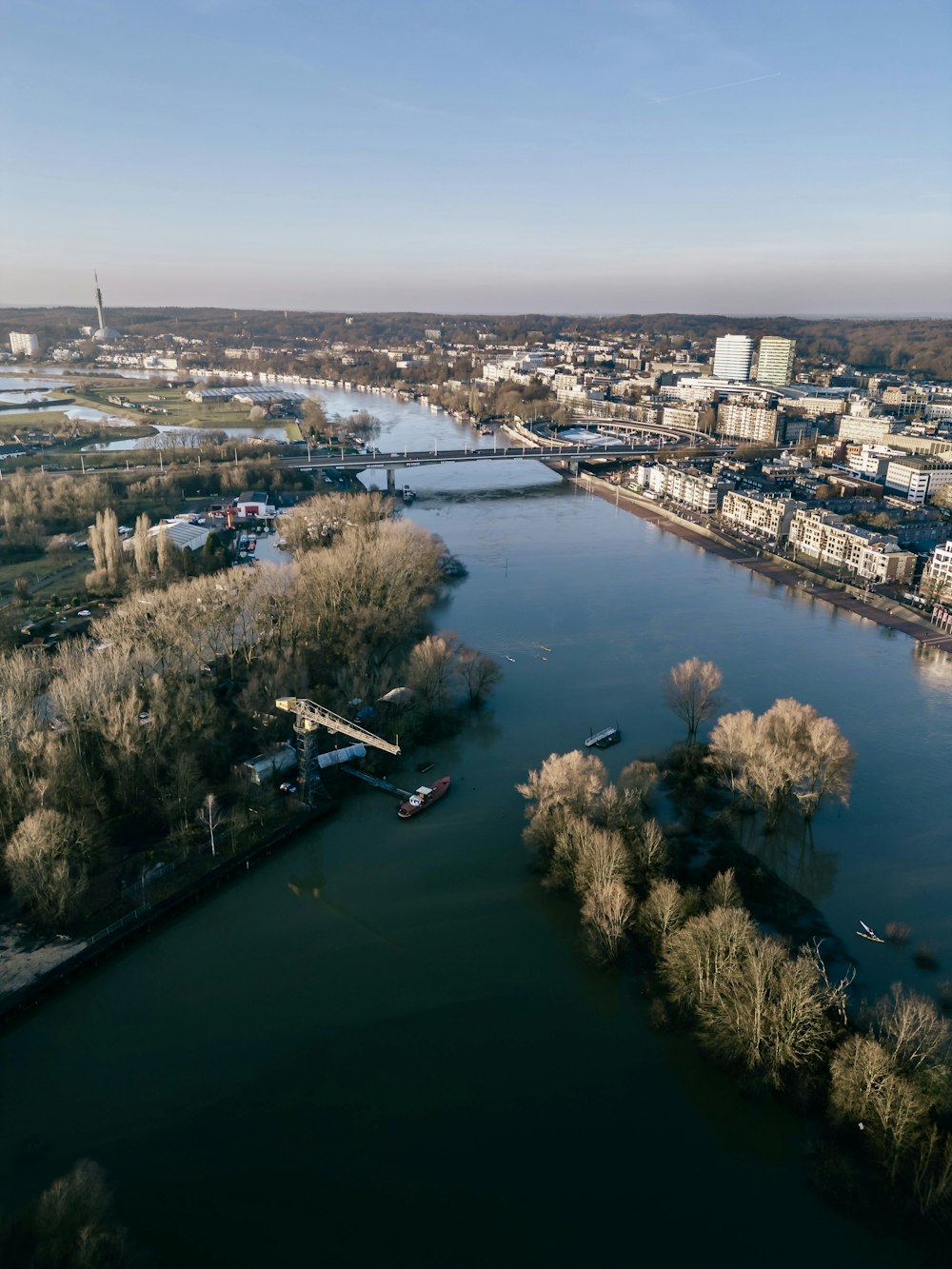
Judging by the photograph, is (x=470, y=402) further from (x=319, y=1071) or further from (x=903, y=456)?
(x=319, y=1071)

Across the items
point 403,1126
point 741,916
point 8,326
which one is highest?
point 8,326

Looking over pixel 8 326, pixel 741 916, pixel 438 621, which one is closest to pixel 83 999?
pixel 741 916

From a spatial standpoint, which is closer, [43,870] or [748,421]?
[43,870]

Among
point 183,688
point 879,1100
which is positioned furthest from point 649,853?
point 183,688

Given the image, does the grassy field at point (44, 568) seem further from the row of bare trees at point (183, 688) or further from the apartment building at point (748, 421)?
the apartment building at point (748, 421)

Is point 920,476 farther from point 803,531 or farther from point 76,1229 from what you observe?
point 76,1229

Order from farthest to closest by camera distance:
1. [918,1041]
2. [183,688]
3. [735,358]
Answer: [735,358], [183,688], [918,1041]

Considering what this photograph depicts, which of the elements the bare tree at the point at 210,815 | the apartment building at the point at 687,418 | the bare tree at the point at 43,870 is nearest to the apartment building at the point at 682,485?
the apartment building at the point at 687,418
